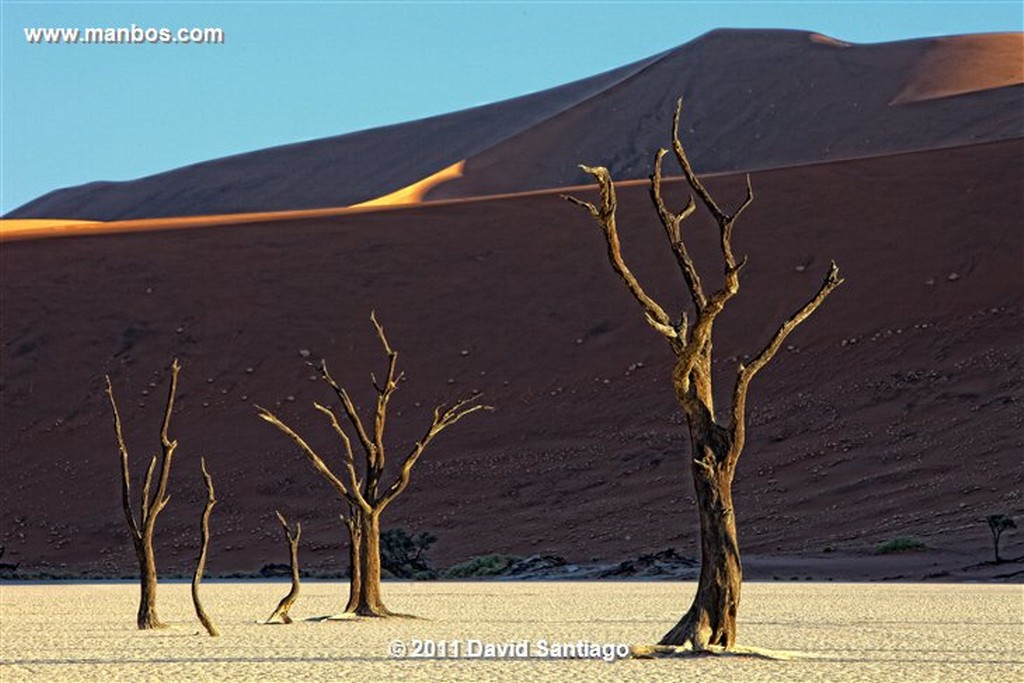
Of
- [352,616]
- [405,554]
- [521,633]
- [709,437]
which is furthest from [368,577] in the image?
[405,554]

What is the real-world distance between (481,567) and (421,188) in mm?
58824

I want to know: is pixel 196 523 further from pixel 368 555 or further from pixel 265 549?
pixel 368 555

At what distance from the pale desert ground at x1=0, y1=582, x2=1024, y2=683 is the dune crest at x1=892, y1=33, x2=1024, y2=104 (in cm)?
6906

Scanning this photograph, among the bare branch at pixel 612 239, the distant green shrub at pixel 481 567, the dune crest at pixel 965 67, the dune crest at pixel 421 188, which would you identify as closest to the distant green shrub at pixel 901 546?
the distant green shrub at pixel 481 567

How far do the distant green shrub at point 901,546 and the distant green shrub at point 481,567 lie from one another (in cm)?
840

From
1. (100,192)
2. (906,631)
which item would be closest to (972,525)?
(906,631)

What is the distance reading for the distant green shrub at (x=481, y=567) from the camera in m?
42.2

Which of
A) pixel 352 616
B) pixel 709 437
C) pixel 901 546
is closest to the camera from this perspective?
pixel 709 437

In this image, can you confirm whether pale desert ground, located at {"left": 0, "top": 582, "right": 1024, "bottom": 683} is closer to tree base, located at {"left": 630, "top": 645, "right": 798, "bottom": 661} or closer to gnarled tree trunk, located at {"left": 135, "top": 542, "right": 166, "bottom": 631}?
tree base, located at {"left": 630, "top": 645, "right": 798, "bottom": 661}

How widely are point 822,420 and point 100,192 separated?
85.5 meters

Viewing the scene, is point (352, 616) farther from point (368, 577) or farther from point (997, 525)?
point (997, 525)

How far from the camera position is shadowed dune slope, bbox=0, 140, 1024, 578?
4691 centimetres

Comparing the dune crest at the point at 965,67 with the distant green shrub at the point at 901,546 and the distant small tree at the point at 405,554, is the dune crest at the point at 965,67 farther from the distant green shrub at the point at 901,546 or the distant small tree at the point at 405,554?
the distant green shrub at the point at 901,546

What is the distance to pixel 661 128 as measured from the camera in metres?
106
